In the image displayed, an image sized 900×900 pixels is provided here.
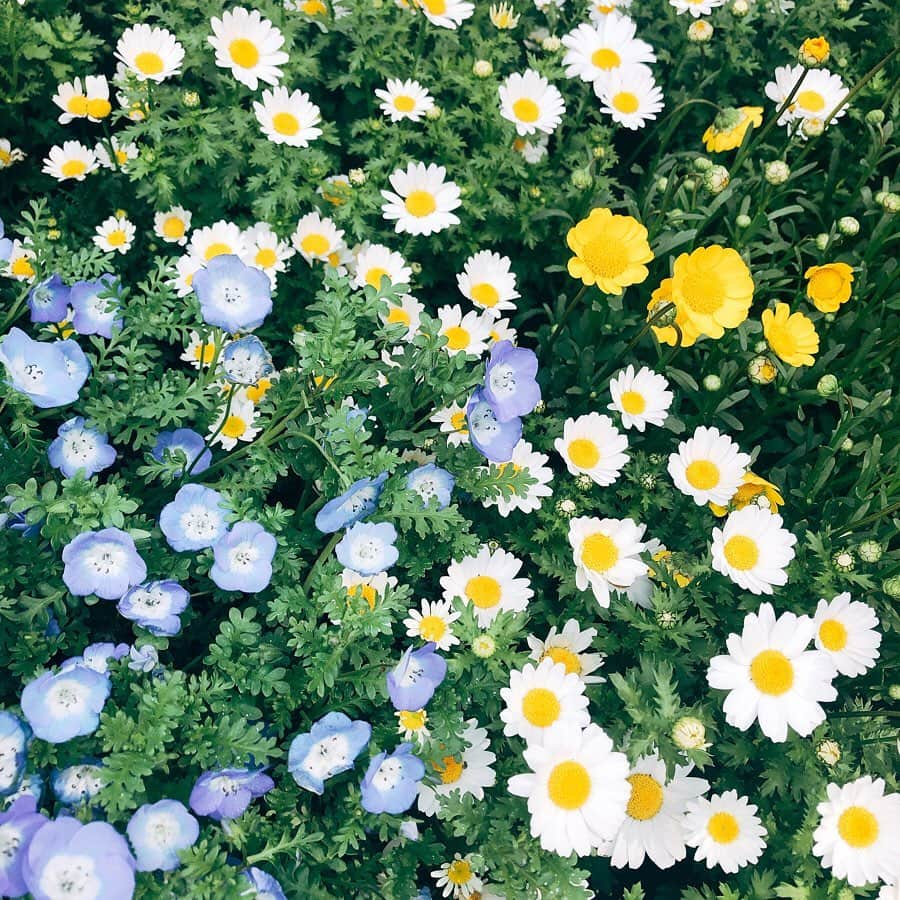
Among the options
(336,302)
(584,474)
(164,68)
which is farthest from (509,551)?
(164,68)

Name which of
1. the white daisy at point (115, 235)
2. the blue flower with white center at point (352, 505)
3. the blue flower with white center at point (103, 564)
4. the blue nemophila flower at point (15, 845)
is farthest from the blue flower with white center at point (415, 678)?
the white daisy at point (115, 235)

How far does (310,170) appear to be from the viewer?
8.46 feet

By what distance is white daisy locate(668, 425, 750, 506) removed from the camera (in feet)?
7.22

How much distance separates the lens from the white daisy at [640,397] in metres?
2.30

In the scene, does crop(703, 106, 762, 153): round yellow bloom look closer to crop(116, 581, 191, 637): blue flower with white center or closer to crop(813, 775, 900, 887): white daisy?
crop(813, 775, 900, 887): white daisy

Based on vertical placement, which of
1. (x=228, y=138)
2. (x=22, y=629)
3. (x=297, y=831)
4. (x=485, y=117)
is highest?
(x=485, y=117)

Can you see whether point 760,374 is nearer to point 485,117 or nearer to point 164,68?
point 485,117

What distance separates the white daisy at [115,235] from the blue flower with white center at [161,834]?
1532 millimetres

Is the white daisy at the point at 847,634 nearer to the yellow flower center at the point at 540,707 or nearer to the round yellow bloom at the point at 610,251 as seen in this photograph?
the yellow flower center at the point at 540,707

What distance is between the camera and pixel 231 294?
1896mm

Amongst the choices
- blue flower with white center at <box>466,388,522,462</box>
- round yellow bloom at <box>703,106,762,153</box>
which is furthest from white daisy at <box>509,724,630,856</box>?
round yellow bloom at <box>703,106,762,153</box>

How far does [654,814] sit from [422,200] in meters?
1.66

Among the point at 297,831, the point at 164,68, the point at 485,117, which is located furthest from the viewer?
the point at 485,117

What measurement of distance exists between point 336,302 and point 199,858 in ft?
3.54
